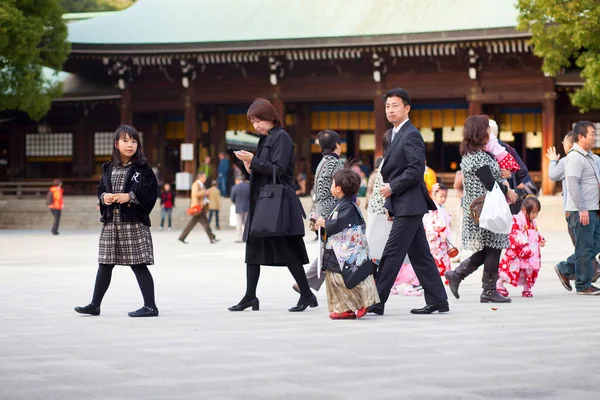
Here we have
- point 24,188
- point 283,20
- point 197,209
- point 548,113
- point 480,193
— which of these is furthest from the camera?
point 24,188

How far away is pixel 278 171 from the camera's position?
8.62 meters

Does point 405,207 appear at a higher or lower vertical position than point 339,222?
higher

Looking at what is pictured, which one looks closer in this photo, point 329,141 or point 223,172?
point 329,141

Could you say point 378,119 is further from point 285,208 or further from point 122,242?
point 122,242

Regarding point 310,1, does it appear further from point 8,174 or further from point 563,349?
point 563,349

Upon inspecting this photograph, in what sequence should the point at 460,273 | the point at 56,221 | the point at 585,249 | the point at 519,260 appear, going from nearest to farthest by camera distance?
1. the point at 460,273
2. the point at 519,260
3. the point at 585,249
4. the point at 56,221

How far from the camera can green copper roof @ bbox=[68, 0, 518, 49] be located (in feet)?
91.3

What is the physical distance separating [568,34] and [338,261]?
1662 centimetres

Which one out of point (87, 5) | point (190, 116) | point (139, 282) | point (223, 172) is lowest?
point (139, 282)

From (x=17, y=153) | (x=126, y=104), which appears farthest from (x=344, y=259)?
(x=17, y=153)

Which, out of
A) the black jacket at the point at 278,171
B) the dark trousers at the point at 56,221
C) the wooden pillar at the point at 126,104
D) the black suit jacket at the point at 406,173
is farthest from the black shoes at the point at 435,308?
the wooden pillar at the point at 126,104

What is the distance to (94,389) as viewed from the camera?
5281 mm

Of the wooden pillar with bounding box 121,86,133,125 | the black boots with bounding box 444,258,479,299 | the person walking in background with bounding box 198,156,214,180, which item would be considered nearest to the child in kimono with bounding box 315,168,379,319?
the black boots with bounding box 444,258,479,299

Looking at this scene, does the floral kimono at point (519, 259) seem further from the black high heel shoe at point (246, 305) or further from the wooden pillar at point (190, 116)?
the wooden pillar at point (190, 116)
